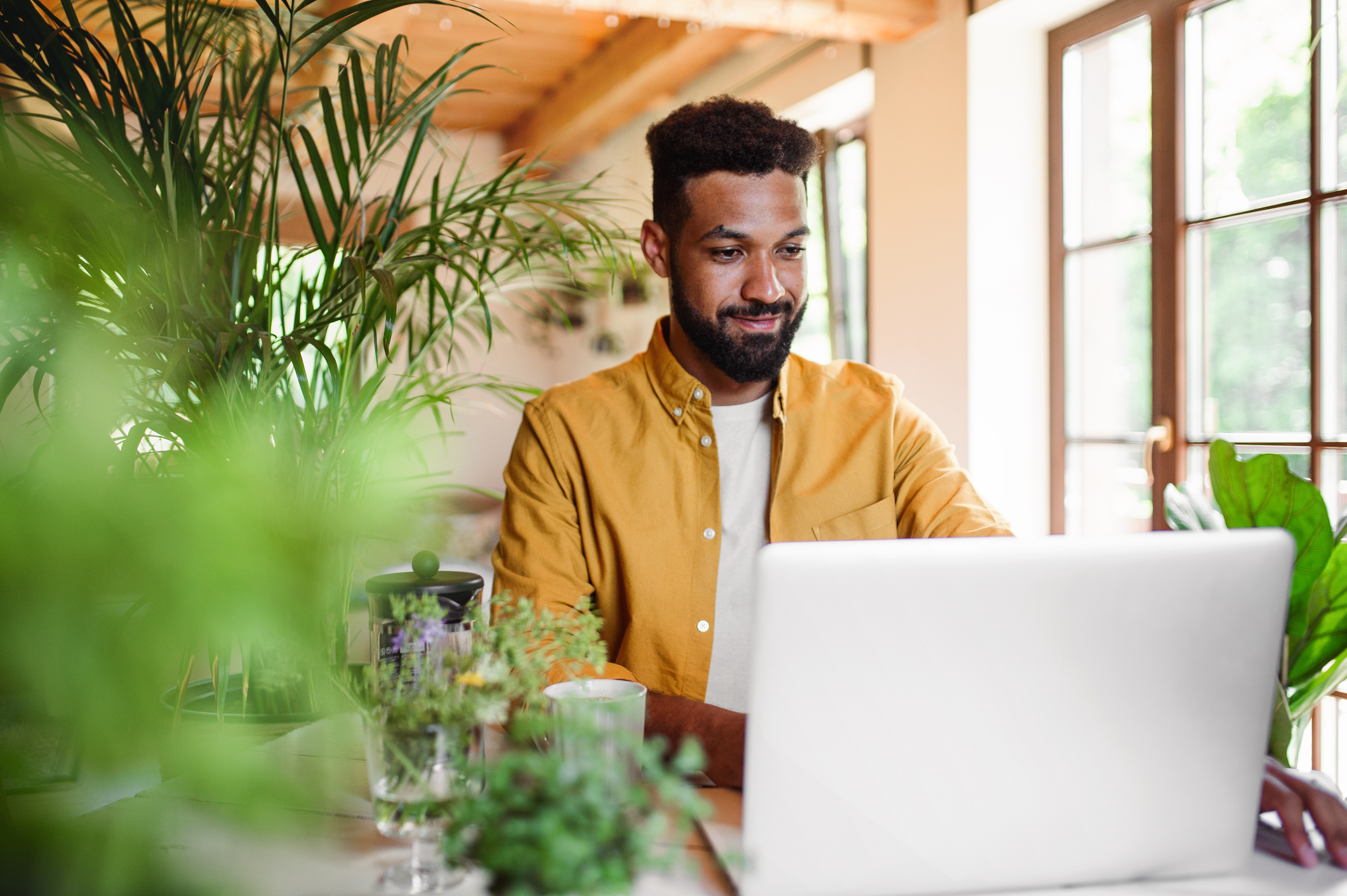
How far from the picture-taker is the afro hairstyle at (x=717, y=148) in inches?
57.0

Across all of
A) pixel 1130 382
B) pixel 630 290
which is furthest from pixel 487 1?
pixel 1130 382

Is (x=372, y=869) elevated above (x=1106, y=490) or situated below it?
below

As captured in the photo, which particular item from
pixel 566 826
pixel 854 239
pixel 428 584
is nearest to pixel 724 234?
pixel 428 584

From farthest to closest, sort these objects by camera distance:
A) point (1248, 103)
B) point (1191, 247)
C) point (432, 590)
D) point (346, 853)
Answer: point (1191, 247)
point (1248, 103)
point (432, 590)
point (346, 853)

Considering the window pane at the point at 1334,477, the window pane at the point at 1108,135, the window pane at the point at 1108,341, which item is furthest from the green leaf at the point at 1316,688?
the window pane at the point at 1108,135

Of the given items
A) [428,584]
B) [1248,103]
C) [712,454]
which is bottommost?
[428,584]

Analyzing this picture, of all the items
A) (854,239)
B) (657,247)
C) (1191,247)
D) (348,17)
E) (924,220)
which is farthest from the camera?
(854,239)

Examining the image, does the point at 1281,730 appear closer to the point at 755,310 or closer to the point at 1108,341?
the point at 755,310

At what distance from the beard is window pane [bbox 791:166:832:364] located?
2.59 meters

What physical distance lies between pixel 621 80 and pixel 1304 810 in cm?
404

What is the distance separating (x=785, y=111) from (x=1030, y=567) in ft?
A: 11.8

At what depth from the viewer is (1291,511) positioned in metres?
0.93

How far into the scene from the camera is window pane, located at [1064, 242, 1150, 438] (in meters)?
2.76

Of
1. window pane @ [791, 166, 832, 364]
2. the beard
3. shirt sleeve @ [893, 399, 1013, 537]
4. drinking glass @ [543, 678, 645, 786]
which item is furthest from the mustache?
window pane @ [791, 166, 832, 364]
